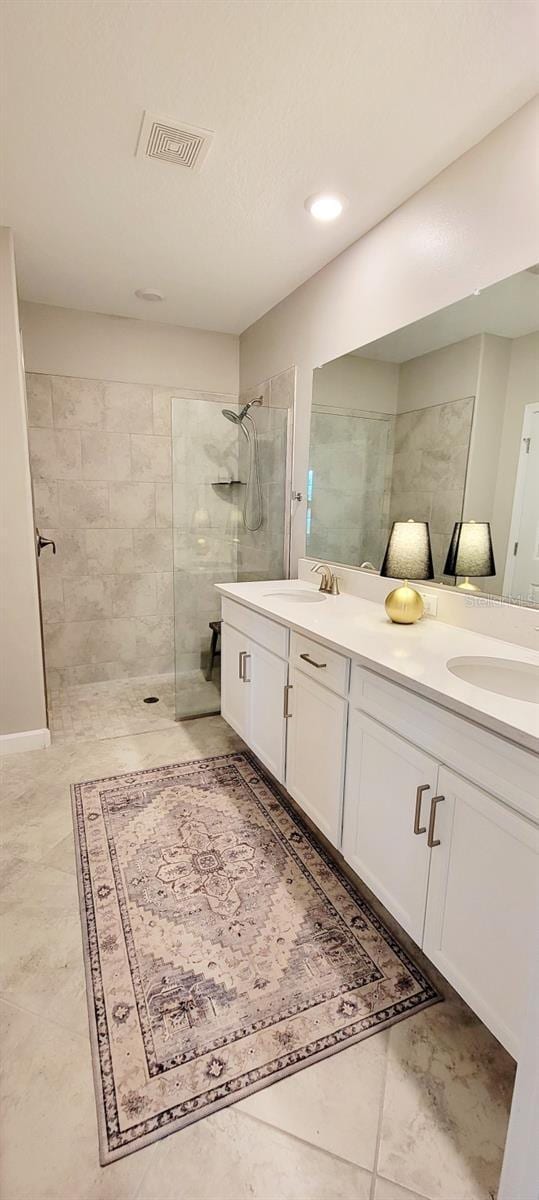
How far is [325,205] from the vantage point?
2014 millimetres

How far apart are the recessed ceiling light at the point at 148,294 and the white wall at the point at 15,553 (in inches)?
Answer: 30.4

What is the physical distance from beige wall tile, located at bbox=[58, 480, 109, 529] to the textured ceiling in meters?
1.36

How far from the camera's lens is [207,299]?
2.98 m

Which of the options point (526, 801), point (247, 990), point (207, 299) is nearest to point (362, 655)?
point (526, 801)

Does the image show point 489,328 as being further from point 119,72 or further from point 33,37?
point 33,37

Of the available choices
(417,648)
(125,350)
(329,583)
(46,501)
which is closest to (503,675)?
(417,648)

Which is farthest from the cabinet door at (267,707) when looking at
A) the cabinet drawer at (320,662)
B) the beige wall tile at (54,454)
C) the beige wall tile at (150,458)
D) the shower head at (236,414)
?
the beige wall tile at (54,454)

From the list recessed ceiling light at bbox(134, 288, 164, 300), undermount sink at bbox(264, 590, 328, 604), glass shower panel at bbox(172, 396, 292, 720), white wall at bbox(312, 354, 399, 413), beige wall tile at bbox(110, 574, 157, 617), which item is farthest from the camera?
beige wall tile at bbox(110, 574, 157, 617)

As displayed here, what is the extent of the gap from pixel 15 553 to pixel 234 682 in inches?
49.7

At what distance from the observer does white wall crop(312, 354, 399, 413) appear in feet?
7.08

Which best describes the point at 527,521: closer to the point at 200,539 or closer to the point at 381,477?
the point at 381,477

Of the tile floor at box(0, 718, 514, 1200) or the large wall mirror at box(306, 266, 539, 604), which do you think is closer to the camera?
the tile floor at box(0, 718, 514, 1200)

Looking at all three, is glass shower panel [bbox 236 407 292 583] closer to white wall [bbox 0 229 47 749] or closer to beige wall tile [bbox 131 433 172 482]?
beige wall tile [bbox 131 433 172 482]

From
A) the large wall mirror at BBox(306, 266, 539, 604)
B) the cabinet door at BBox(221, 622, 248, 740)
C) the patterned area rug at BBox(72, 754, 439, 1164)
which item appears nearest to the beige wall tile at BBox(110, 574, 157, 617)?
the cabinet door at BBox(221, 622, 248, 740)
